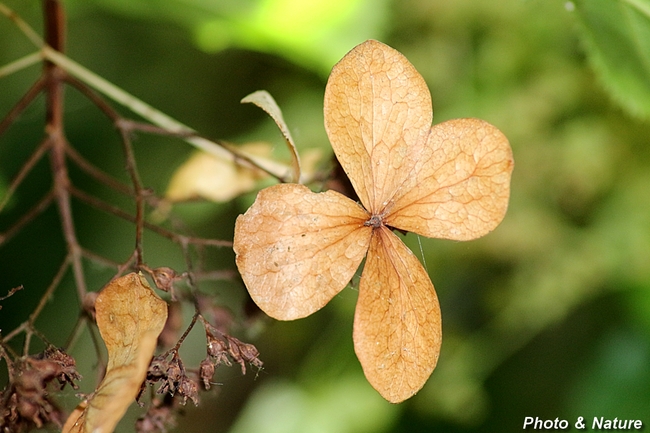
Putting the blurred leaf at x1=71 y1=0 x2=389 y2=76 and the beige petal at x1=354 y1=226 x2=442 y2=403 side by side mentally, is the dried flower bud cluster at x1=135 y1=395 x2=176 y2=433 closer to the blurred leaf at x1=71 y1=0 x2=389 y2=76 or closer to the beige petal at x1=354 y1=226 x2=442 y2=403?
the beige petal at x1=354 y1=226 x2=442 y2=403

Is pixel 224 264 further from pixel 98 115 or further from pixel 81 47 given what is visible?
pixel 81 47

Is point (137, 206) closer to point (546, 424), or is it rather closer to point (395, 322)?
point (395, 322)

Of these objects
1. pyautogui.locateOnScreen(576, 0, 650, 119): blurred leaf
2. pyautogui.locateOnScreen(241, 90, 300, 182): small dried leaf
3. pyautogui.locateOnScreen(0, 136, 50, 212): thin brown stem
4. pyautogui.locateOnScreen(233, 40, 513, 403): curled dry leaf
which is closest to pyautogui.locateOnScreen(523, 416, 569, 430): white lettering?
pyautogui.locateOnScreen(576, 0, 650, 119): blurred leaf

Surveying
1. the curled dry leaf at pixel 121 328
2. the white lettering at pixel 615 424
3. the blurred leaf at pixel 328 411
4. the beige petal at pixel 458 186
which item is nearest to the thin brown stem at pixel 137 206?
the curled dry leaf at pixel 121 328

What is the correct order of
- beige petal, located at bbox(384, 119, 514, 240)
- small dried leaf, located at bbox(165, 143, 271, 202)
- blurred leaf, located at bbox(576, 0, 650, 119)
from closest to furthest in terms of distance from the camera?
1. beige petal, located at bbox(384, 119, 514, 240)
2. blurred leaf, located at bbox(576, 0, 650, 119)
3. small dried leaf, located at bbox(165, 143, 271, 202)

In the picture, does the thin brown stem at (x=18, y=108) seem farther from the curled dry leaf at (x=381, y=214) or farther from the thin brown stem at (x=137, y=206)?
the curled dry leaf at (x=381, y=214)

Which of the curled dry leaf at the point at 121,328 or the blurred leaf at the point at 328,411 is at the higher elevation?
the blurred leaf at the point at 328,411
